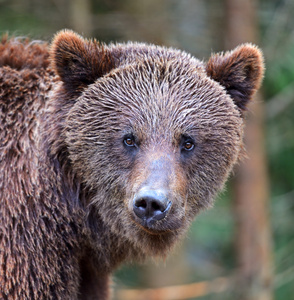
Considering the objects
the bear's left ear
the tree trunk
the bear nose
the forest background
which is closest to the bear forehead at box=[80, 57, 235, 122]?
the bear's left ear

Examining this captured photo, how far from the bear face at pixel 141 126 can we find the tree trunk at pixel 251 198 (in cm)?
433

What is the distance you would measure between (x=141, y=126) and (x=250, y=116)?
4.03 metres

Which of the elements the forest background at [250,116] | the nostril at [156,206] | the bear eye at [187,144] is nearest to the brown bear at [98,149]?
the bear eye at [187,144]

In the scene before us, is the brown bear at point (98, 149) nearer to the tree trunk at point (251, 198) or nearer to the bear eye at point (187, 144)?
the bear eye at point (187, 144)

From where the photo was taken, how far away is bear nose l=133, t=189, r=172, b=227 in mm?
3791

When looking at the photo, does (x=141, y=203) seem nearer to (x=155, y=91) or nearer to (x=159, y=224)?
(x=159, y=224)

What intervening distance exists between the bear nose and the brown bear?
0.14ft

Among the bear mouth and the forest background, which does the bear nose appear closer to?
the bear mouth

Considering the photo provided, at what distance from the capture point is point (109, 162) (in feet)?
14.2

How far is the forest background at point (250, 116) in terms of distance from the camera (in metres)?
8.94

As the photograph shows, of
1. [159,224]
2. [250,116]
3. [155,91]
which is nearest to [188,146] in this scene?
[155,91]

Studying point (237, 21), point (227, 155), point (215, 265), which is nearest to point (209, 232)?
point (215, 265)

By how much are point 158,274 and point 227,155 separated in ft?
20.4

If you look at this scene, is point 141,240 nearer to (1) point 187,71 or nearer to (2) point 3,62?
(1) point 187,71
